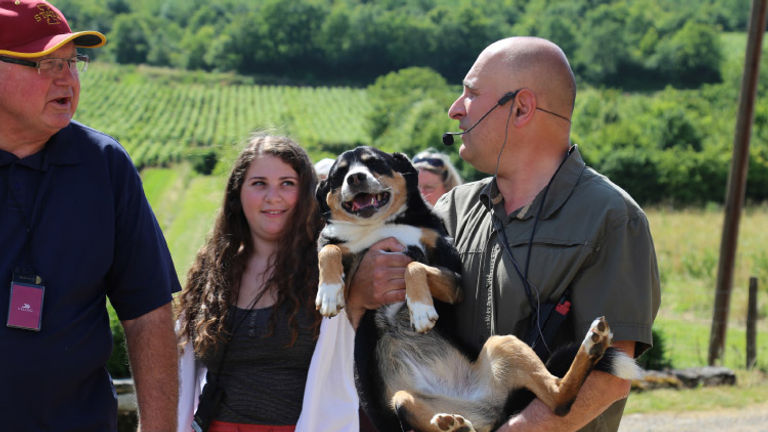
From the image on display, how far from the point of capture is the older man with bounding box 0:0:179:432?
2521 mm

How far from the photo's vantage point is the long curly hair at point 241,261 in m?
3.74

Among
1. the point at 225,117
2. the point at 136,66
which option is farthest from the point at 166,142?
the point at 136,66

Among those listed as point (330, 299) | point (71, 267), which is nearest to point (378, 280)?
point (330, 299)

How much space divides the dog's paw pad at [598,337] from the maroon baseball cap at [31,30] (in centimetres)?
212

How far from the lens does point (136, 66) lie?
90750 mm

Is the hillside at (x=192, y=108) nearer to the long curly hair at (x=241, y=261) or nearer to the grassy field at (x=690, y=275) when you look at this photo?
the grassy field at (x=690, y=275)

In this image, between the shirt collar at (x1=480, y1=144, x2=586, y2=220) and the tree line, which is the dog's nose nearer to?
the shirt collar at (x1=480, y1=144, x2=586, y2=220)

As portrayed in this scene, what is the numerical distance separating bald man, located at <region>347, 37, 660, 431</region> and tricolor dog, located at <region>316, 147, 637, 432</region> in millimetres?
79

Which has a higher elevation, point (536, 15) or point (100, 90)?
point (536, 15)

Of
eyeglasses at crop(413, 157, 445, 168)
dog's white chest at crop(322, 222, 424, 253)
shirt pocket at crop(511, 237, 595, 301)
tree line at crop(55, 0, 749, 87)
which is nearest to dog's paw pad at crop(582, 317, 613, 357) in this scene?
shirt pocket at crop(511, 237, 595, 301)

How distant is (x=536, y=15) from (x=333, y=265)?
303 feet

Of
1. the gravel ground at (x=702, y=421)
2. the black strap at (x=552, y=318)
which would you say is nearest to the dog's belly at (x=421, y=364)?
the black strap at (x=552, y=318)

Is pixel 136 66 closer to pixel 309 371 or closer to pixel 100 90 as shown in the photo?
pixel 100 90

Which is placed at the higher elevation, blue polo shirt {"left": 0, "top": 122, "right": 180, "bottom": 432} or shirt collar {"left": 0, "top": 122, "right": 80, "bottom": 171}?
shirt collar {"left": 0, "top": 122, "right": 80, "bottom": 171}
